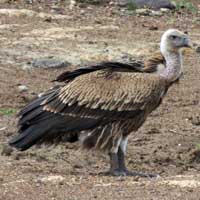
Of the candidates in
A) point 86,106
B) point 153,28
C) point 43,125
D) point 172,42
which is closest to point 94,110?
point 86,106

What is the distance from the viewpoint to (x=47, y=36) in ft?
54.2

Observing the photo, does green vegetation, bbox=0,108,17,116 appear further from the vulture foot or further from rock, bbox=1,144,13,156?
the vulture foot

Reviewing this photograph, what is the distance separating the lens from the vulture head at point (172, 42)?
9375mm

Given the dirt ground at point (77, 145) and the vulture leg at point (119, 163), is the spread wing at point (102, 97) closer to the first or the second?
the vulture leg at point (119, 163)

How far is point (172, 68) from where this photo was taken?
9195mm

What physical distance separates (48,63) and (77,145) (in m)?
5.09

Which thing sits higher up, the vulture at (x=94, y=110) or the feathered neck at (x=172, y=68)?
the feathered neck at (x=172, y=68)

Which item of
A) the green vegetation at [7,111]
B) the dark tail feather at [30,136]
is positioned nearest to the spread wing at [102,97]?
the dark tail feather at [30,136]

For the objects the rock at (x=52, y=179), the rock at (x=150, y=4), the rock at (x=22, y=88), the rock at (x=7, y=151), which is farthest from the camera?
the rock at (x=150, y=4)

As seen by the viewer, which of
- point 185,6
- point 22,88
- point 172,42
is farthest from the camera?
point 185,6

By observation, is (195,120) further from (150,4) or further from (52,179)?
(150,4)

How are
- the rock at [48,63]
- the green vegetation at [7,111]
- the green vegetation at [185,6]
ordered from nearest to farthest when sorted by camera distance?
the green vegetation at [7,111], the rock at [48,63], the green vegetation at [185,6]

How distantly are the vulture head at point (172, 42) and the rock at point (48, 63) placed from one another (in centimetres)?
529

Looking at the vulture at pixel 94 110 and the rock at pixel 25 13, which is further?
the rock at pixel 25 13
